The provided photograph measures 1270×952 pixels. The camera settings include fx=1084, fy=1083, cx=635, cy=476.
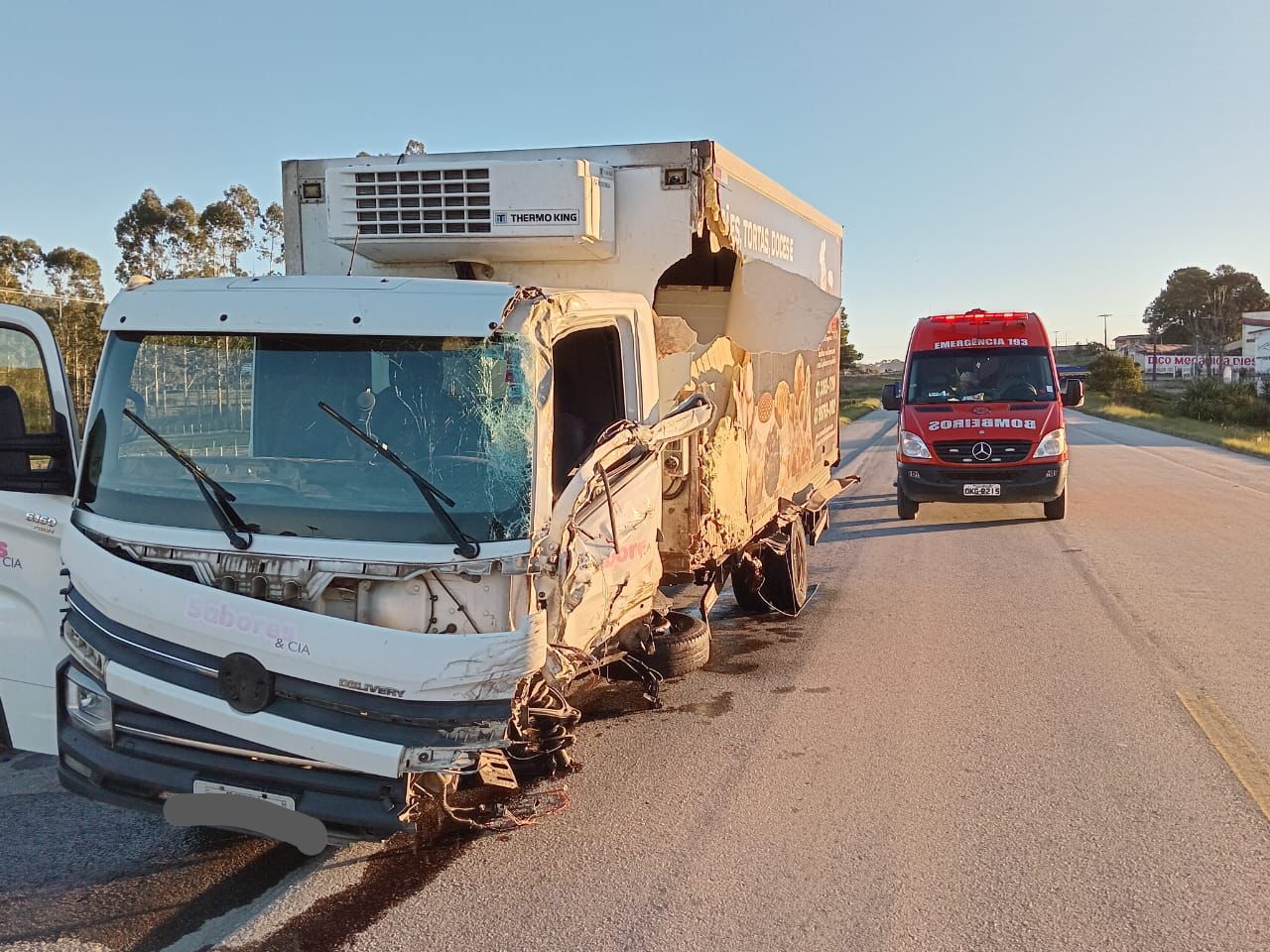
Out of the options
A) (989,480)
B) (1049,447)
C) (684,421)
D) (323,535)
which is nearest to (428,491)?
(323,535)

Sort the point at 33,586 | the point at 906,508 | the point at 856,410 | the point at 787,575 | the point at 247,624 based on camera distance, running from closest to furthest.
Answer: the point at 247,624 < the point at 33,586 < the point at 787,575 < the point at 906,508 < the point at 856,410

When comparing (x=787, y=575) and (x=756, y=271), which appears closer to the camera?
(x=756, y=271)

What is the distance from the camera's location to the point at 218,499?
153 inches

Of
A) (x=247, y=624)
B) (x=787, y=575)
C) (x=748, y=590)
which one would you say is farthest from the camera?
(x=748, y=590)

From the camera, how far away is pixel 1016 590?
32.0 feet

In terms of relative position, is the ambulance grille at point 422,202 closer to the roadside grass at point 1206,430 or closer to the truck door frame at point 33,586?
the truck door frame at point 33,586

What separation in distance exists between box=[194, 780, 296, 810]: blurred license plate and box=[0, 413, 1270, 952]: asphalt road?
458 mm

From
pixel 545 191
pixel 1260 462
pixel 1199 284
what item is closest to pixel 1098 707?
pixel 545 191

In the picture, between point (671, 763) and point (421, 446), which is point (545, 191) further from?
point (671, 763)

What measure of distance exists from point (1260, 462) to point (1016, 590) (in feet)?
59.8

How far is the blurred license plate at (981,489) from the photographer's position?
45.4 feet

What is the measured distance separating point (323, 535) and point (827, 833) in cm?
246

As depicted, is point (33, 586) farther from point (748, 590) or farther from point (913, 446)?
point (913, 446)

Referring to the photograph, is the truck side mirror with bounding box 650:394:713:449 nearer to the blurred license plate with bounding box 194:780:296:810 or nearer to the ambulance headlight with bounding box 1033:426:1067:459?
the blurred license plate with bounding box 194:780:296:810
